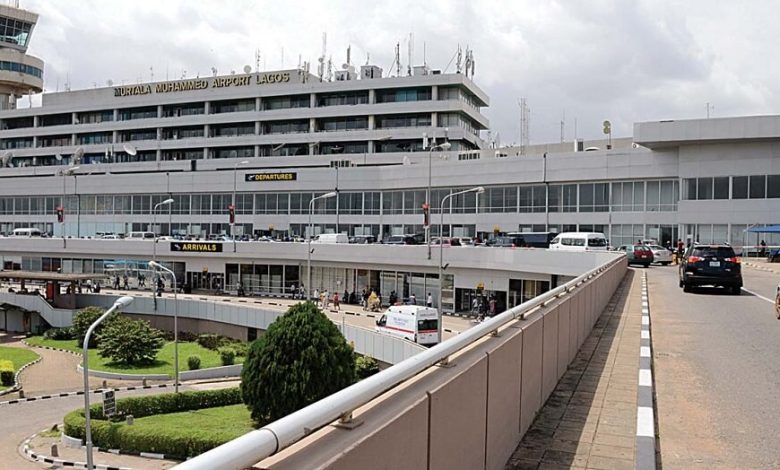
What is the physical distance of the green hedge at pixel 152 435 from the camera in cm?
2780

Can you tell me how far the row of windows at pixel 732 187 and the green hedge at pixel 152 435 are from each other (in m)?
42.1

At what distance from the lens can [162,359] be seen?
4806 centimetres

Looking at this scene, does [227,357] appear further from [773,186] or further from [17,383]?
[773,186]

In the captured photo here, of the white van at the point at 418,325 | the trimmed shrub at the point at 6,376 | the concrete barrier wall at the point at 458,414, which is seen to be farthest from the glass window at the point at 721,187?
the concrete barrier wall at the point at 458,414

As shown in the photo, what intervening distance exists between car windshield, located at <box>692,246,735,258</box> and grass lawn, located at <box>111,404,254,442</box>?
61.3 feet

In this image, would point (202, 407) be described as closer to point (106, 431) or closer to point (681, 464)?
point (106, 431)

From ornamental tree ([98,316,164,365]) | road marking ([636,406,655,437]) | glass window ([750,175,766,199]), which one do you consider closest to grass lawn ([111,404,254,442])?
ornamental tree ([98,316,164,365])

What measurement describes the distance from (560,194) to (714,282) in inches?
1675

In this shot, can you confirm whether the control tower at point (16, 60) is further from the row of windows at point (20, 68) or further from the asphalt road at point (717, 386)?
the asphalt road at point (717, 386)

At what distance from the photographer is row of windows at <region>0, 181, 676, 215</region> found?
211 feet

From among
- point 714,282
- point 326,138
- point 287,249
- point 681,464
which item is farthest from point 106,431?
point 326,138

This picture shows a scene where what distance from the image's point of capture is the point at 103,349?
46875 mm

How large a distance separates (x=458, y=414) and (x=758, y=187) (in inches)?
2383

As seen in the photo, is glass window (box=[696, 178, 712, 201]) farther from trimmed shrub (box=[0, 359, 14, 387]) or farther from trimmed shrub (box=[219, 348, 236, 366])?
trimmed shrub (box=[0, 359, 14, 387])
